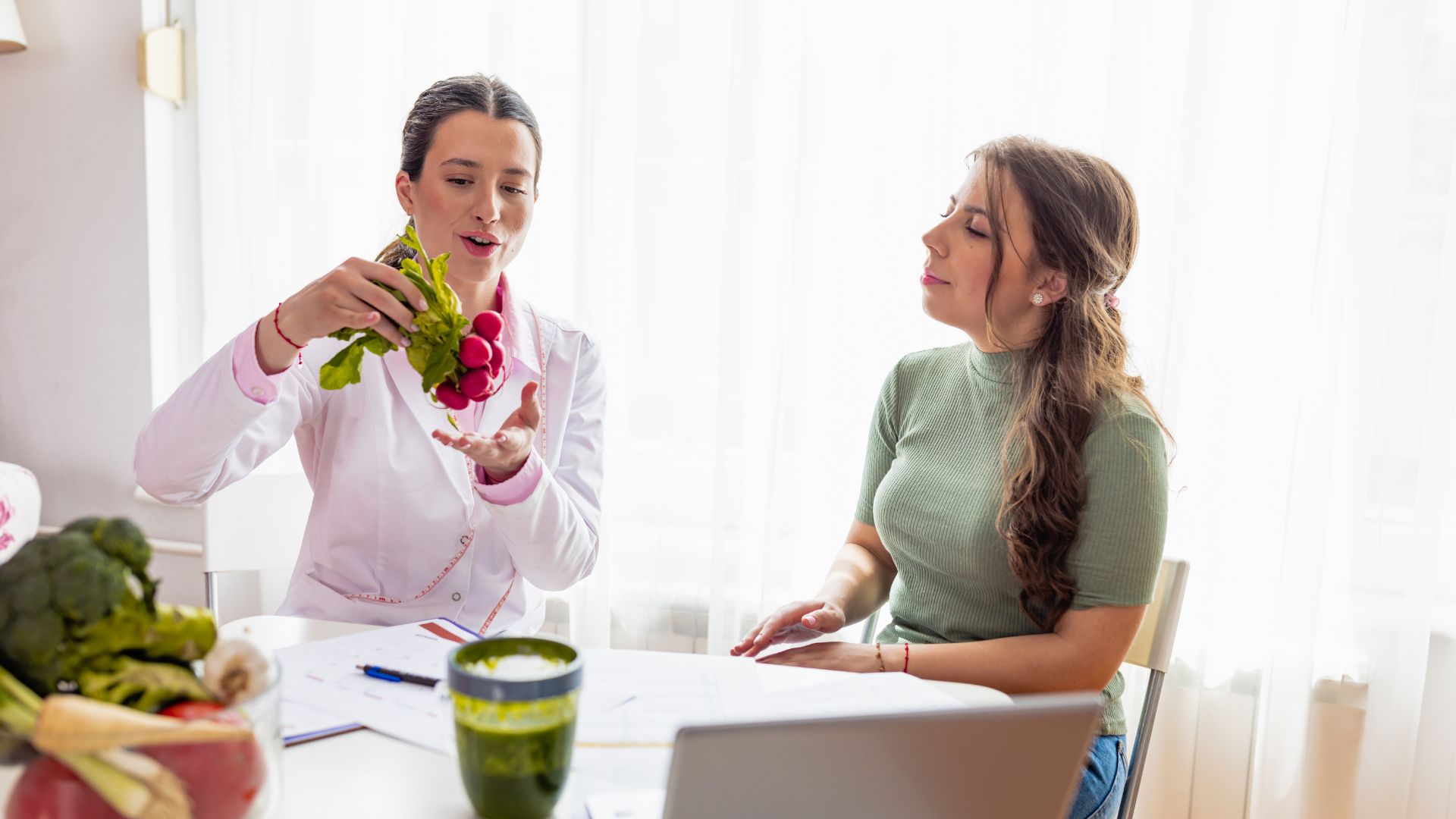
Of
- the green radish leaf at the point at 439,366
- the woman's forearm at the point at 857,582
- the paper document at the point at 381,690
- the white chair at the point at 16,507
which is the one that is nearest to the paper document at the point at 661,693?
the paper document at the point at 381,690

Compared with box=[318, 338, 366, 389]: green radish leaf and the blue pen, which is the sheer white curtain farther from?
the blue pen

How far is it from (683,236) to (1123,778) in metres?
1.45

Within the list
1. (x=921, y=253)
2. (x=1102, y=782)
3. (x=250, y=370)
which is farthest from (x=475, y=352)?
(x=921, y=253)

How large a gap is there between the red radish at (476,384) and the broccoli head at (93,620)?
551 mm

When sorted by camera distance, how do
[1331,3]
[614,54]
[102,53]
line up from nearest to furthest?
[1331,3]
[614,54]
[102,53]

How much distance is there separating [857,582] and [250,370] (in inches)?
37.1

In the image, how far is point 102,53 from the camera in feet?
8.66

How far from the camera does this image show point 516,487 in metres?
1.24

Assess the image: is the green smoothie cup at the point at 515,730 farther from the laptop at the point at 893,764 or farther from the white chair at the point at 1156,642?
the white chair at the point at 1156,642

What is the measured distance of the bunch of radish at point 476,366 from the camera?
1.16m

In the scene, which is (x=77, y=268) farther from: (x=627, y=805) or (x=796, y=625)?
(x=627, y=805)

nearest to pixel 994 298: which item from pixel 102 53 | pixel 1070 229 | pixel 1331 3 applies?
pixel 1070 229

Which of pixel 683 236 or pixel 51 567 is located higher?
pixel 683 236

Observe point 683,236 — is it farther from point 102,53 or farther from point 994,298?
point 102,53
